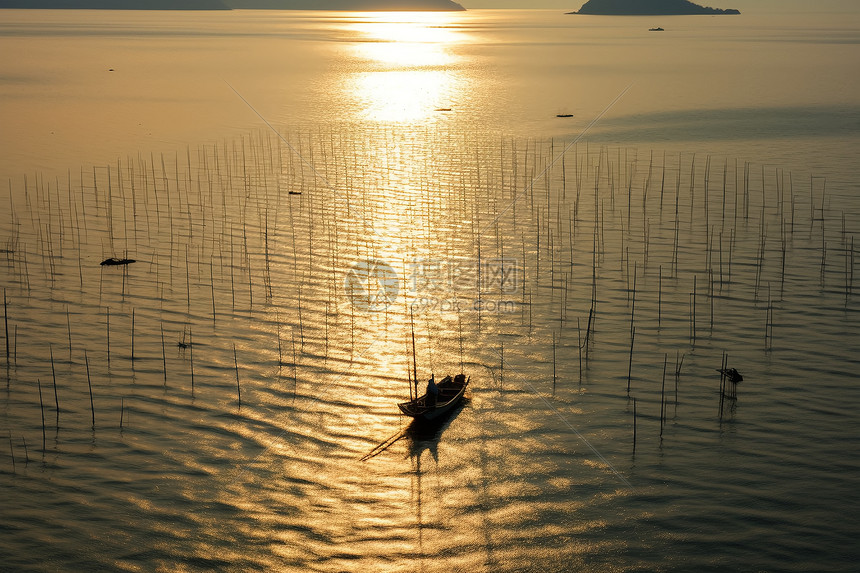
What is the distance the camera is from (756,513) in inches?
395

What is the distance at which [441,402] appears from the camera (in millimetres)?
12344

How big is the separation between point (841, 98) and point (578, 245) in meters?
37.1

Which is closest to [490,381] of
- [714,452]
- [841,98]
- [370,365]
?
[370,365]

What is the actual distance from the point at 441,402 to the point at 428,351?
Result: 2.69 meters

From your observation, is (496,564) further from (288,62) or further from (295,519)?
(288,62)

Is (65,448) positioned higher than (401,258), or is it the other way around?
(401,258)

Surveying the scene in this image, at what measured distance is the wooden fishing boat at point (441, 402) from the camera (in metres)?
11.9

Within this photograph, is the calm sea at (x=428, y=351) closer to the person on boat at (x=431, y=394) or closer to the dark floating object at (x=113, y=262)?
the dark floating object at (x=113, y=262)

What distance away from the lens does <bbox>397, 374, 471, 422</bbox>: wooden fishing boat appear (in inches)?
467

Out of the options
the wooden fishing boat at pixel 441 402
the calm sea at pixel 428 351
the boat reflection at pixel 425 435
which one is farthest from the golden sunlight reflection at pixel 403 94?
the boat reflection at pixel 425 435

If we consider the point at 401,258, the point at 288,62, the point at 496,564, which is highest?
the point at 288,62

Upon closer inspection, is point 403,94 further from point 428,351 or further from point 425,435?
point 425,435

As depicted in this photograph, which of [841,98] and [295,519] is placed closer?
[295,519]

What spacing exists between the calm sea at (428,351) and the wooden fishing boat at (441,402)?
32 cm
